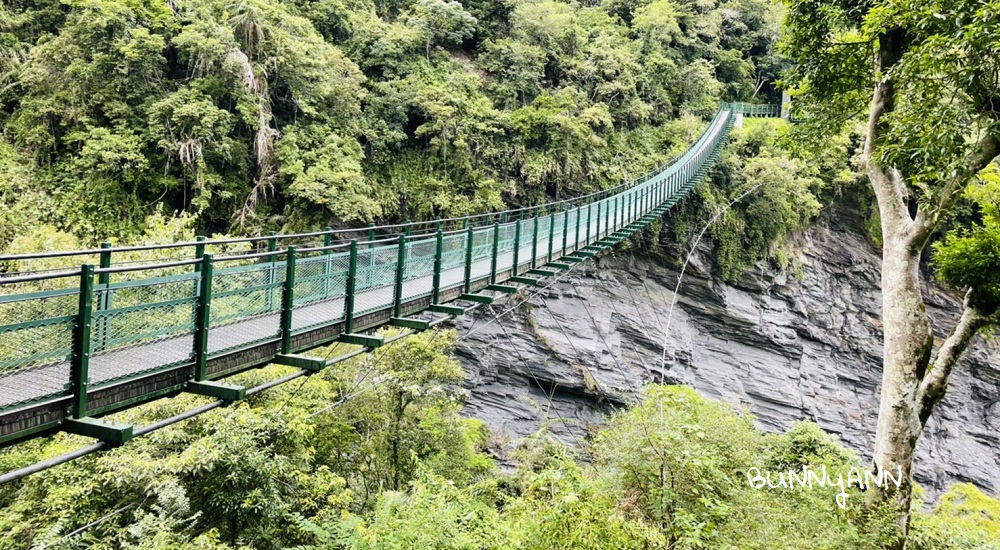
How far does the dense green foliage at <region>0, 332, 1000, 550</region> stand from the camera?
432 cm

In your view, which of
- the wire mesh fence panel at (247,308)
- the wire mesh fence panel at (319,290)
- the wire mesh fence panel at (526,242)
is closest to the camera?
the wire mesh fence panel at (247,308)

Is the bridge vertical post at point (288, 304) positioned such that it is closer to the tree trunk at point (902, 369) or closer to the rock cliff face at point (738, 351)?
the tree trunk at point (902, 369)

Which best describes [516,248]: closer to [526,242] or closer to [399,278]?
[526,242]

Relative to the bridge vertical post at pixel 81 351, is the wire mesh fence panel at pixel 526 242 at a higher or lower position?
higher

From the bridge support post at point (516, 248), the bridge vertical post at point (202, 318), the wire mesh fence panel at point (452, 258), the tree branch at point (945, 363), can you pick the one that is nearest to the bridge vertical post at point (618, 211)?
the bridge support post at point (516, 248)

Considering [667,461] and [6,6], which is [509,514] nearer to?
[667,461]

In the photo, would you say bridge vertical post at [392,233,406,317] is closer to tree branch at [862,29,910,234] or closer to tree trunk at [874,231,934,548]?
tree trunk at [874,231,934,548]

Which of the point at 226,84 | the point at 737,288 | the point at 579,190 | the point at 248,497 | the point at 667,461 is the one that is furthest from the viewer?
the point at 737,288

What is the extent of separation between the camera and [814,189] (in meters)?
18.4

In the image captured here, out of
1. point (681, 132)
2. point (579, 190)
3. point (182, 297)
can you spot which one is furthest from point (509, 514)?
point (681, 132)

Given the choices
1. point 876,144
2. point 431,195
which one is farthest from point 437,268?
point 431,195

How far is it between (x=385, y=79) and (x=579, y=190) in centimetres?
613

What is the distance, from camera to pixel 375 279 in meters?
5.04

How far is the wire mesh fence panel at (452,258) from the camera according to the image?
6184 millimetres
